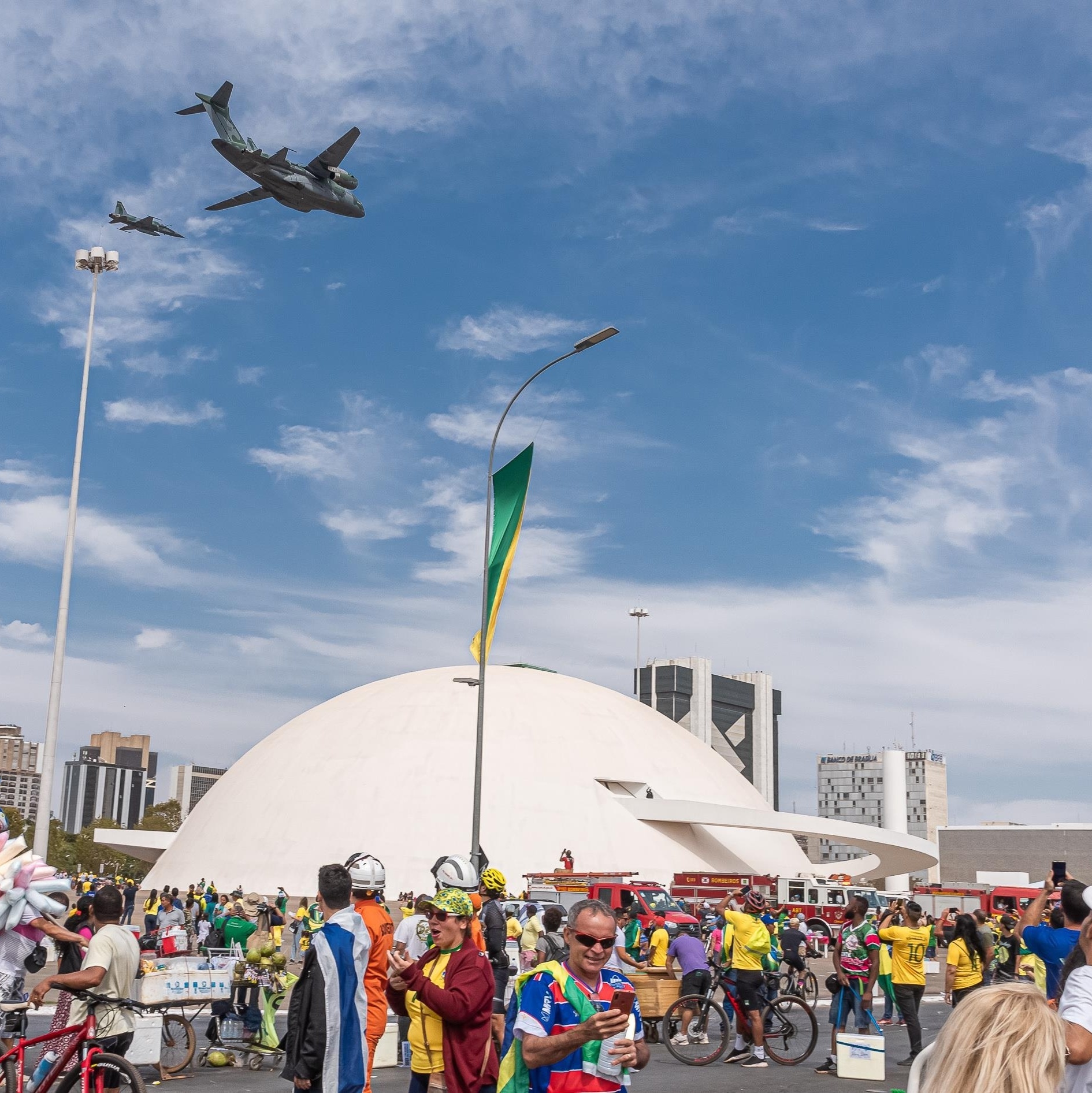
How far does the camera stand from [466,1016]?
19.5ft

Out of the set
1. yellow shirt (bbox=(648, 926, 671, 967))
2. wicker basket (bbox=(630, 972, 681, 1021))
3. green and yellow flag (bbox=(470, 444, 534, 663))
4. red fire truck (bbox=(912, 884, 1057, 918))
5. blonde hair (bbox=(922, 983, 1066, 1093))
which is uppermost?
green and yellow flag (bbox=(470, 444, 534, 663))

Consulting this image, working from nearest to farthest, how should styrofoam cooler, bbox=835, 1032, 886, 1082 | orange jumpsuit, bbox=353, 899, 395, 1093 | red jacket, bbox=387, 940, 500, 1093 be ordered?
red jacket, bbox=387, 940, 500, 1093 → orange jumpsuit, bbox=353, 899, 395, 1093 → styrofoam cooler, bbox=835, 1032, 886, 1082

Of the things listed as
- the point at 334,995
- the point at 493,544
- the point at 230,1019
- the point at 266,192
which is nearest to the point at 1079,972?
the point at 334,995

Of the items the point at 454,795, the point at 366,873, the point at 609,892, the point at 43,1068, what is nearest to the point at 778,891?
the point at 609,892

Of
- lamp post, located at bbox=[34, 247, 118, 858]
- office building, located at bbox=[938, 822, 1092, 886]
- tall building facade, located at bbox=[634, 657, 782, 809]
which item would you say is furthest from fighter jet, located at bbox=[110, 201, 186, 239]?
tall building facade, located at bbox=[634, 657, 782, 809]

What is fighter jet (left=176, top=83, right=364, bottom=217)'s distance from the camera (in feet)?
89.2

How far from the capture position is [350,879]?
7.05 meters

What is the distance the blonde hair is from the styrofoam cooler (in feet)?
35.1

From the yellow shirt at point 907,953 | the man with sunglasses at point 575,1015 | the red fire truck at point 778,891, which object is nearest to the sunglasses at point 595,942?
the man with sunglasses at point 575,1015

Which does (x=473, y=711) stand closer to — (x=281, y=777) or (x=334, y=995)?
(x=281, y=777)

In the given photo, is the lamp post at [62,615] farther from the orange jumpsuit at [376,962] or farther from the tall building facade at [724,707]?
the tall building facade at [724,707]

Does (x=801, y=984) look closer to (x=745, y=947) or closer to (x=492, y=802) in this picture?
(x=745, y=947)

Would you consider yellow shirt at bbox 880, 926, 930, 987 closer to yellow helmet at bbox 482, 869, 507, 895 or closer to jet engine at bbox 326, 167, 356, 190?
yellow helmet at bbox 482, 869, 507, 895

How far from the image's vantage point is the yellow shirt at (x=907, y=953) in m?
13.4
